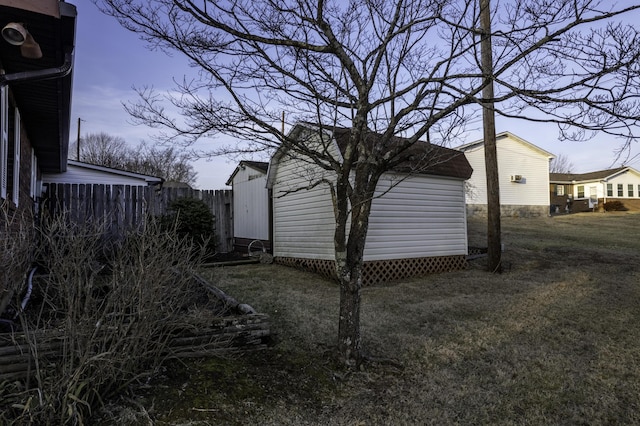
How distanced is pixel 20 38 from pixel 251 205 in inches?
419

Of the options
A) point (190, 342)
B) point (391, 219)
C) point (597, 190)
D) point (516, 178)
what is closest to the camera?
point (190, 342)

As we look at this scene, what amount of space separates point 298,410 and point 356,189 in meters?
2.12

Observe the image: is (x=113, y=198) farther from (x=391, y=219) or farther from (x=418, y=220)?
(x=418, y=220)

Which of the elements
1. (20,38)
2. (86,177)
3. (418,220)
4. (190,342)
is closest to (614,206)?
(418,220)

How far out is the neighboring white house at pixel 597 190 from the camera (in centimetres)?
3425

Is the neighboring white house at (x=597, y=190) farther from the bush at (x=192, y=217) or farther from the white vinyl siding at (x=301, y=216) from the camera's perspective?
the bush at (x=192, y=217)

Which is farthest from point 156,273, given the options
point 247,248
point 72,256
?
point 247,248

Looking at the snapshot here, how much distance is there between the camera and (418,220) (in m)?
9.91

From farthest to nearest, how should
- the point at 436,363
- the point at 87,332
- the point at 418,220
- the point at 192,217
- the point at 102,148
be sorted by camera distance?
the point at 102,148
the point at 192,217
the point at 418,220
the point at 436,363
the point at 87,332

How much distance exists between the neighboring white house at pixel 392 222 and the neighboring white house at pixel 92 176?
551 centimetres

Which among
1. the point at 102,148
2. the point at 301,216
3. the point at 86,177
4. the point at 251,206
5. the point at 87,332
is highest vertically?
the point at 102,148

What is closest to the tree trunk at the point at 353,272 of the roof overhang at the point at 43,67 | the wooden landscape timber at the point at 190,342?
the wooden landscape timber at the point at 190,342

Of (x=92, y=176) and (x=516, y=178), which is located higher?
(x=516, y=178)

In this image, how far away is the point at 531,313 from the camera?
618cm
